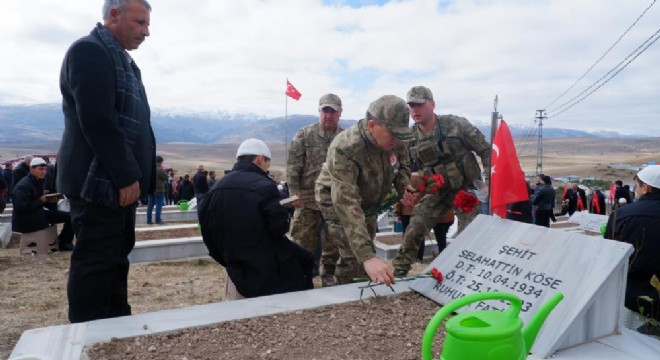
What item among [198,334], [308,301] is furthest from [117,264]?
[308,301]

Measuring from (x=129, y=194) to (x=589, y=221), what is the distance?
11.3 m

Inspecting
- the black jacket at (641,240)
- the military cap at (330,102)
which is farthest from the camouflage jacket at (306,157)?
Result: the black jacket at (641,240)

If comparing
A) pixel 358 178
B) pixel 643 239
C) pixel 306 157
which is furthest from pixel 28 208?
pixel 643 239

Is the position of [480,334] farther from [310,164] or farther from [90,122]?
[310,164]

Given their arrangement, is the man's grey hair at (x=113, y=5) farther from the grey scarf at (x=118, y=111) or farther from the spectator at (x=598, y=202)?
the spectator at (x=598, y=202)

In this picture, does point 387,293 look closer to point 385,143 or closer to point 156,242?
point 385,143

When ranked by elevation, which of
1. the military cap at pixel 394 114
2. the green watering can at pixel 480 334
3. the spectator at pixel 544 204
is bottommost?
the spectator at pixel 544 204

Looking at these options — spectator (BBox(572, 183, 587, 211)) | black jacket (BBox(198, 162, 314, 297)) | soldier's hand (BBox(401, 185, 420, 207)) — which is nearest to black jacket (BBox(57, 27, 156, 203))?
black jacket (BBox(198, 162, 314, 297))

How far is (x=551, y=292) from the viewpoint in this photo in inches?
93.4

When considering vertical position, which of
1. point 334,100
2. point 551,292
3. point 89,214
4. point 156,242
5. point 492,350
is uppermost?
point 334,100

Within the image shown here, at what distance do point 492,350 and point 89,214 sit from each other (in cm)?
219

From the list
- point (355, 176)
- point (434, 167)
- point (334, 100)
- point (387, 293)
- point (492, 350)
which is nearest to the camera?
point (492, 350)

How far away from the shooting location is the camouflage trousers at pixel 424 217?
4410mm

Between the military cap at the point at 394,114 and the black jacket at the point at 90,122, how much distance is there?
1.51 meters
